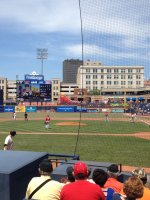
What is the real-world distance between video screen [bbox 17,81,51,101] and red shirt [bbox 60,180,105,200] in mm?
62619

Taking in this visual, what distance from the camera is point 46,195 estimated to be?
183 inches

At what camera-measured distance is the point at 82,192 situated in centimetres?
411

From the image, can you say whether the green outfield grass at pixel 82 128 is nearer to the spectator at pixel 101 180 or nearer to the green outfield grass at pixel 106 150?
the green outfield grass at pixel 106 150

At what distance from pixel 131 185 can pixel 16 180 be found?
2.87 meters

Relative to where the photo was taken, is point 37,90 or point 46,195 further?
point 37,90

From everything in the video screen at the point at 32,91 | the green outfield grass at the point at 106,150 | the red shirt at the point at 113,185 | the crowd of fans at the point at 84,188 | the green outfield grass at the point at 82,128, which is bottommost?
the green outfield grass at the point at 82,128

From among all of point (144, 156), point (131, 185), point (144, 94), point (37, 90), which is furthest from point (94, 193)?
point (144, 94)

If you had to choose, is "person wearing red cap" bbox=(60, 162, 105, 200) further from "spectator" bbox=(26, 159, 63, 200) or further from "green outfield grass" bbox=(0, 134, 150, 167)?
"green outfield grass" bbox=(0, 134, 150, 167)

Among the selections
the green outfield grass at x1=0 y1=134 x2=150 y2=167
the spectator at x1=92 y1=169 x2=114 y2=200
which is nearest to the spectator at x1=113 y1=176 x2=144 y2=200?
the spectator at x1=92 y1=169 x2=114 y2=200

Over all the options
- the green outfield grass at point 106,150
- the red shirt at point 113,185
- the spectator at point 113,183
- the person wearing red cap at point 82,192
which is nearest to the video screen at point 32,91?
the green outfield grass at point 106,150

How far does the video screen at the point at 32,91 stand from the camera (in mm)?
66438

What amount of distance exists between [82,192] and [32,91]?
2496 inches

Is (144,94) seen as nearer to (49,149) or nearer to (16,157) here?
(49,149)

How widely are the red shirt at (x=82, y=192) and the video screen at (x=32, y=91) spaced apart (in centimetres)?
6262
